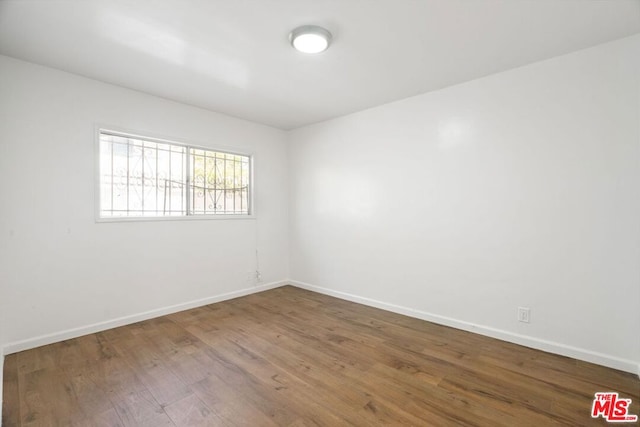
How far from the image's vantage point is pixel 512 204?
2.71 m

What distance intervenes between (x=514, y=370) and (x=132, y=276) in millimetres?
3748

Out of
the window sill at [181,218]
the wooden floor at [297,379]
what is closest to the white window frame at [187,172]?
the window sill at [181,218]

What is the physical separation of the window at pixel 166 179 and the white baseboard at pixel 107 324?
1.12 m

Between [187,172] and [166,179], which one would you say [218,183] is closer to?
[187,172]

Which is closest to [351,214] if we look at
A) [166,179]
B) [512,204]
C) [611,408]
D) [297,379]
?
[512,204]

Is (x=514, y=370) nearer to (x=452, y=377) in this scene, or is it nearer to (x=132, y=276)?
(x=452, y=377)

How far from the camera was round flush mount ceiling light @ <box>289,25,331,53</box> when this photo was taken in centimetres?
209

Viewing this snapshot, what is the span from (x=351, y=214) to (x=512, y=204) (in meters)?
1.89

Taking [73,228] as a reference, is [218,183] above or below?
above

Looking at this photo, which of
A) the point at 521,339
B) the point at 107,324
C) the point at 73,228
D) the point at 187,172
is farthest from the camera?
the point at 187,172

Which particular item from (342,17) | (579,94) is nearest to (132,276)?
(342,17)

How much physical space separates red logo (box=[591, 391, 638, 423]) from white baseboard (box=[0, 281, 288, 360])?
3723 millimetres

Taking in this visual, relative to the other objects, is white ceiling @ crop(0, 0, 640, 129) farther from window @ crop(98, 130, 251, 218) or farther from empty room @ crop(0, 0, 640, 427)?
window @ crop(98, 130, 251, 218)

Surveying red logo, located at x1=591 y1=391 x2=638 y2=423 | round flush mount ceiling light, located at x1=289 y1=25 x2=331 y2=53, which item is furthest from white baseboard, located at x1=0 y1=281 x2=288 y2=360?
red logo, located at x1=591 y1=391 x2=638 y2=423
